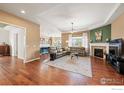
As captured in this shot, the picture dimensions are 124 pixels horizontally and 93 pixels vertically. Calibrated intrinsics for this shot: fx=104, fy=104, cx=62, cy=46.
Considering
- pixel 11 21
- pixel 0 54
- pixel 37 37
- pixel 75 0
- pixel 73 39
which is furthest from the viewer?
pixel 73 39

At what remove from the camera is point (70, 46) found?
389 inches

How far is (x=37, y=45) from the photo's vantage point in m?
6.51

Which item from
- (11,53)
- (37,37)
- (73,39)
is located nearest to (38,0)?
(37,37)

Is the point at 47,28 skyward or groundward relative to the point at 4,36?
skyward

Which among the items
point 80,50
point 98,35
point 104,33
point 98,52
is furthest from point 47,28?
point 98,52

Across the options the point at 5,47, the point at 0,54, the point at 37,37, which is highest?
the point at 37,37

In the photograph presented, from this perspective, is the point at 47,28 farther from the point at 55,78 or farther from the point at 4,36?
the point at 55,78

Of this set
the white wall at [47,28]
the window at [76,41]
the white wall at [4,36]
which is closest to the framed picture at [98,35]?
the window at [76,41]

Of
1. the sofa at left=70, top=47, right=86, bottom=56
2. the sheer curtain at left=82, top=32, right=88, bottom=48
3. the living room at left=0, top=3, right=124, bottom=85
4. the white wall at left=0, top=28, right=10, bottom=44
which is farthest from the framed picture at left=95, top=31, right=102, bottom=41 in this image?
the white wall at left=0, top=28, right=10, bottom=44

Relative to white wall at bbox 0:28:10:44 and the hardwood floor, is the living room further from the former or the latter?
white wall at bbox 0:28:10:44

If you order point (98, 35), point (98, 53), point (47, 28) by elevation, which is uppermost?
point (47, 28)

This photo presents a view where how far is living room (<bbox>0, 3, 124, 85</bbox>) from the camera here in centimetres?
305
